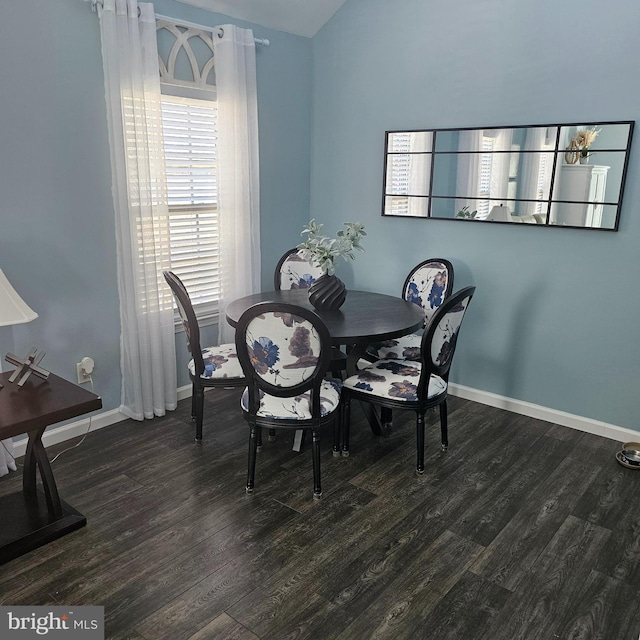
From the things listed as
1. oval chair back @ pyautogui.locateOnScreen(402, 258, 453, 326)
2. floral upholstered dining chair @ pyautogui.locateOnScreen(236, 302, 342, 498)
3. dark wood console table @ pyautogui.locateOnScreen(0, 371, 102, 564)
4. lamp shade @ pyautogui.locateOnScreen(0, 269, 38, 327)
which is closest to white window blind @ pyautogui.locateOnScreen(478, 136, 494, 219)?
oval chair back @ pyautogui.locateOnScreen(402, 258, 453, 326)

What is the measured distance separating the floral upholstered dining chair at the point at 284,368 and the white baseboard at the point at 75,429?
3.73 ft

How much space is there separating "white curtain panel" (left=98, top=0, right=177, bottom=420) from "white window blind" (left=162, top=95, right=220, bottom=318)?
0.86 ft

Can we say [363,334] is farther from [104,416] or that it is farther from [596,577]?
[104,416]

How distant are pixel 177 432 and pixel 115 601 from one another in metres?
1.40

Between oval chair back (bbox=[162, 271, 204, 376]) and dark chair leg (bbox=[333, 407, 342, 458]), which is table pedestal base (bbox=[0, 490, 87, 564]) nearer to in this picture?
oval chair back (bbox=[162, 271, 204, 376])

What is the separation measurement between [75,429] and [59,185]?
1.40 metres

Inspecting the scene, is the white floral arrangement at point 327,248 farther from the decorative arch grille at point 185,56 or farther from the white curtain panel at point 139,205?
the decorative arch grille at point 185,56

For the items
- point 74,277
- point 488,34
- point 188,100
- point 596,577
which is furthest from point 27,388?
point 488,34

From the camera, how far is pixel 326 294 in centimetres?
329

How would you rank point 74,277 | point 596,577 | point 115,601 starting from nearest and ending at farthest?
point 115,601 → point 596,577 → point 74,277

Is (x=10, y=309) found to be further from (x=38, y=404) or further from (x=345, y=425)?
(x=345, y=425)

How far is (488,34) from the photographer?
11.6 ft

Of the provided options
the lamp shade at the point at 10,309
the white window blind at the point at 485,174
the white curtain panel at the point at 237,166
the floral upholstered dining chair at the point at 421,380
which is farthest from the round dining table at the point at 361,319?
the lamp shade at the point at 10,309

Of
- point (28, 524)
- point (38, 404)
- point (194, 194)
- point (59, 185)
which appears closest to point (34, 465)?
point (28, 524)
